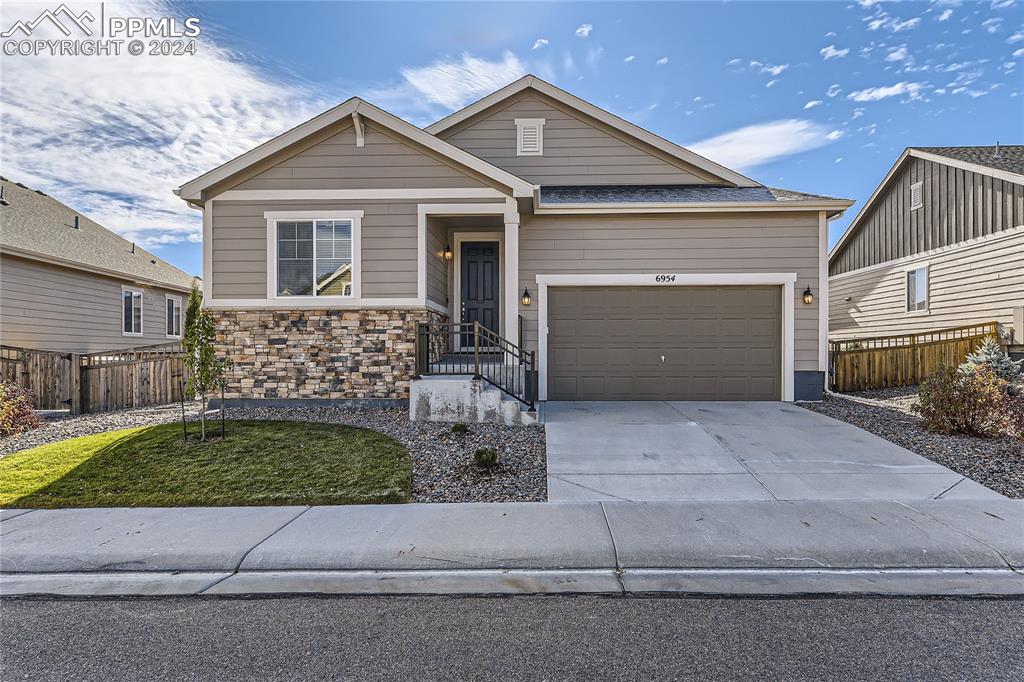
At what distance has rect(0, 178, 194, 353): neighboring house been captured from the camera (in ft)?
41.1

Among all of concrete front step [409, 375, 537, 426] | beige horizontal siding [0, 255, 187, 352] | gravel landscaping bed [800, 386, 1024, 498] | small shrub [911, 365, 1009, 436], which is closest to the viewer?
gravel landscaping bed [800, 386, 1024, 498]

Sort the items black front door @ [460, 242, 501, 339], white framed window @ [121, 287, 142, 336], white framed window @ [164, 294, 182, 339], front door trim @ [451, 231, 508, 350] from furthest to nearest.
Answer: white framed window @ [164, 294, 182, 339] → white framed window @ [121, 287, 142, 336] → black front door @ [460, 242, 501, 339] → front door trim @ [451, 231, 508, 350]

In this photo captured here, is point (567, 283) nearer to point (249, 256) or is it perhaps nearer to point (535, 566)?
point (249, 256)

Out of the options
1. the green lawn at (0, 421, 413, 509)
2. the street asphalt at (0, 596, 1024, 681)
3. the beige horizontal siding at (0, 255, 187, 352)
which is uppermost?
the beige horizontal siding at (0, 255, 187, 352)

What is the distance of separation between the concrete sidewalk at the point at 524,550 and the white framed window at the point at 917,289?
1362 centimetres

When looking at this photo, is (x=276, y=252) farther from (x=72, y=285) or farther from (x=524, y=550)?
(x=72, y=285)

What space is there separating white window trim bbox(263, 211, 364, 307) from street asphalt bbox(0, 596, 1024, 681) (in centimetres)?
630

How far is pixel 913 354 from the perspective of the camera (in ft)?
40.2

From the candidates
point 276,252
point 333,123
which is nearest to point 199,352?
point 276,252

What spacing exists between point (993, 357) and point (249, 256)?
1484cm

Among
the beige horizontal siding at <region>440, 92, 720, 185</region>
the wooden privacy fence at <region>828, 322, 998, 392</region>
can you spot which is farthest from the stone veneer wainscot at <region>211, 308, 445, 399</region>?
the wooden privacy fence at <region>828, 322, 998, 392</region>

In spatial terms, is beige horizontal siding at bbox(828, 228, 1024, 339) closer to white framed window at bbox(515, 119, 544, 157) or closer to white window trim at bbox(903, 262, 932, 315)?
white window trim at bbox(903, 262, 932, 315)

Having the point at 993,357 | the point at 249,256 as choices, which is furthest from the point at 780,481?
the point at 249,256

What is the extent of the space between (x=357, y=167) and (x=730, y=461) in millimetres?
8037
